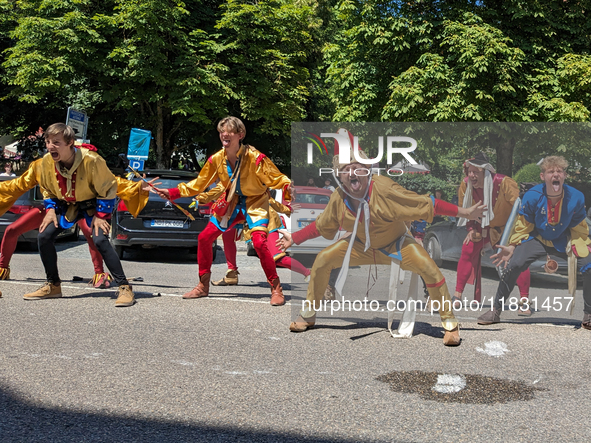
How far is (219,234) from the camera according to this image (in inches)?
308

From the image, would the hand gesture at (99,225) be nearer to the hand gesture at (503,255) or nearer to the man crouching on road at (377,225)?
the man crouching on road at (377,225)

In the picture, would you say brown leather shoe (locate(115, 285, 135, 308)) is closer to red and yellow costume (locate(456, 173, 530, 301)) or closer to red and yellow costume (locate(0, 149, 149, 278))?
red and yellow costume (locate(0, 149, 149, 278))

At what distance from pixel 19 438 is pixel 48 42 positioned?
21.6 meters

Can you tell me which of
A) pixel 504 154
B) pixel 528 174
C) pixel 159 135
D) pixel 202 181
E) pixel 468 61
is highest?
pixel 468 61

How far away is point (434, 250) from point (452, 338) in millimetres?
719

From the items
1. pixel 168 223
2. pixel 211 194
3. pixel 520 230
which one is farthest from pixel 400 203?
pixel 168 223

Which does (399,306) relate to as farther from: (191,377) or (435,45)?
(435,45)

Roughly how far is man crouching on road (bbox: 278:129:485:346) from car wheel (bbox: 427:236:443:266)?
0.04 m

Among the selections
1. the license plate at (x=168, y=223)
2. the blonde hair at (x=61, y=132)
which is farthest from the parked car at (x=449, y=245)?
the license plate at (x=168, y=223)

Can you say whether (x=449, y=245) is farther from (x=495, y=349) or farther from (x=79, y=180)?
(x=79, y=180)

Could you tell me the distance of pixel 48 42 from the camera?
23.0 metres

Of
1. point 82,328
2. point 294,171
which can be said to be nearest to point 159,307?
point 82,328

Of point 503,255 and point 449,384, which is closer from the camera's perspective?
point 449,384

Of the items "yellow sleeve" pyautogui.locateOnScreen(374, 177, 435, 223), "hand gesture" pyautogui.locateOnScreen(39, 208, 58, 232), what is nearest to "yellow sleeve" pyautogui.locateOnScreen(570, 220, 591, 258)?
"yellow sleeve" pyautogui.locateOnScreen(374, 177, 435, 223)
